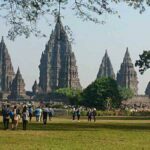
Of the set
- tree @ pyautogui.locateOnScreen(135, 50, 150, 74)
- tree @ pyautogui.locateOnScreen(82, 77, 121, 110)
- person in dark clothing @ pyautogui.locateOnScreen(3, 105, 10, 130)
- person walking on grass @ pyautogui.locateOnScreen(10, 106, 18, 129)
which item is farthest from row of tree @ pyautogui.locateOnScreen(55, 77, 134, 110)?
person in dark clothing @ pyautogui.locateOnScreen(3, 105, 10, 130)

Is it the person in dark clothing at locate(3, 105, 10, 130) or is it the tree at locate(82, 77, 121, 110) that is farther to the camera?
the tree at locate(82, 77, 121, 110)

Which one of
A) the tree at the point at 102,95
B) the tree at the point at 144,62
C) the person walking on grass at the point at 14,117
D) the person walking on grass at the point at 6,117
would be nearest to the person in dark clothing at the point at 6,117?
the person walking on grass at the point at 6,117

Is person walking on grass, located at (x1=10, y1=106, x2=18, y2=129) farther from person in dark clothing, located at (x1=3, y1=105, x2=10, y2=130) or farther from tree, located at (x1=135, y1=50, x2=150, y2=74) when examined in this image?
tree, located at (x1=135, y1=50, x2=150, y2=74)

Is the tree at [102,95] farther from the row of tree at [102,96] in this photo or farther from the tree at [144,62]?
the tree at [144,62]

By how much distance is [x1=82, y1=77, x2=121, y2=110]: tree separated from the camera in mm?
149575

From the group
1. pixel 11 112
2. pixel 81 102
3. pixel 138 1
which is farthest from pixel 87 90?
pixel 138 1

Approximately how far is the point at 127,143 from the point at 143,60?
221 feet

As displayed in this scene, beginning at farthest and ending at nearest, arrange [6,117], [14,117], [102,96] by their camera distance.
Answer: [102,96]
[6,117]
[14,117]

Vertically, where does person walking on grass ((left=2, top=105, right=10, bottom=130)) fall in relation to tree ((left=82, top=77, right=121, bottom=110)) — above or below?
below

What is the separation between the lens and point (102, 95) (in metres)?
153

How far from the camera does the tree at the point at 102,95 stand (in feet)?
491

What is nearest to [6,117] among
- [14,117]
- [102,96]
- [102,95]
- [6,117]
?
[6,117]

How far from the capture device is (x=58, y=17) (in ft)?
87.9

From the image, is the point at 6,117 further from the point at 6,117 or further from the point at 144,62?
the point at 144,62
